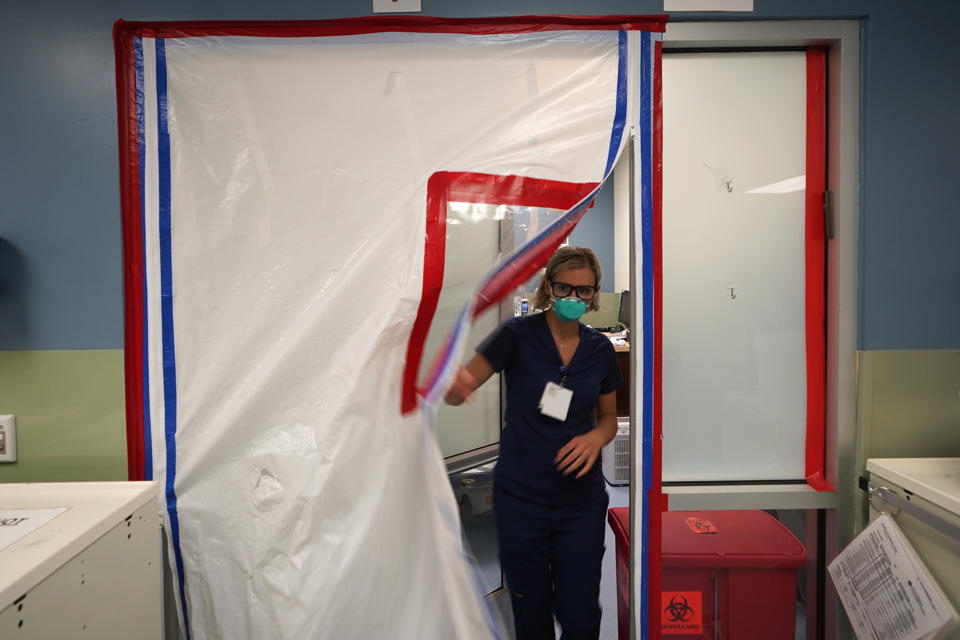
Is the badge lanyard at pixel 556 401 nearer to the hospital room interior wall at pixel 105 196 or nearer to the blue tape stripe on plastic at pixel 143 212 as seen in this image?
the hospital room interior wall at pixel 105 196

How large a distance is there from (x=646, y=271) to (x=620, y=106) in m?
0.37

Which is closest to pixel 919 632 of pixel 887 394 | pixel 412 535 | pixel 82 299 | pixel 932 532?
pixel 932 532

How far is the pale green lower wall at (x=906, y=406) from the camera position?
1208mm

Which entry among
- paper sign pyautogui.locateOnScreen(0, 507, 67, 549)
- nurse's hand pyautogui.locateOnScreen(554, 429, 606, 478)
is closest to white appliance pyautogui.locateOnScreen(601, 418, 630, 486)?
nurse's hand pyautogui.locateOnScreen(554, 429, 606, 478)

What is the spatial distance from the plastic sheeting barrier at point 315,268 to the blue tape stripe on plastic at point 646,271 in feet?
0.07

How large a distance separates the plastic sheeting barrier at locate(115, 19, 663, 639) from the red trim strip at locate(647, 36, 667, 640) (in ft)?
0.17

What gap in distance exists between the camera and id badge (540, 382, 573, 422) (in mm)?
1157

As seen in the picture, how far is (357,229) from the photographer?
1059 millimetres

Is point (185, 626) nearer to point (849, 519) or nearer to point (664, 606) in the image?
point (664, 606)

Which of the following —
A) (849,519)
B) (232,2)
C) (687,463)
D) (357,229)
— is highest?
(232,2)

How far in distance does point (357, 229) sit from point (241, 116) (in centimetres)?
36

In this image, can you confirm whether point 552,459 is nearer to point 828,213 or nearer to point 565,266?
point 565,266

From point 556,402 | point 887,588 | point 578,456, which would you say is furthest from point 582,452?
point 887,588

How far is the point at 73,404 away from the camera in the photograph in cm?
116
